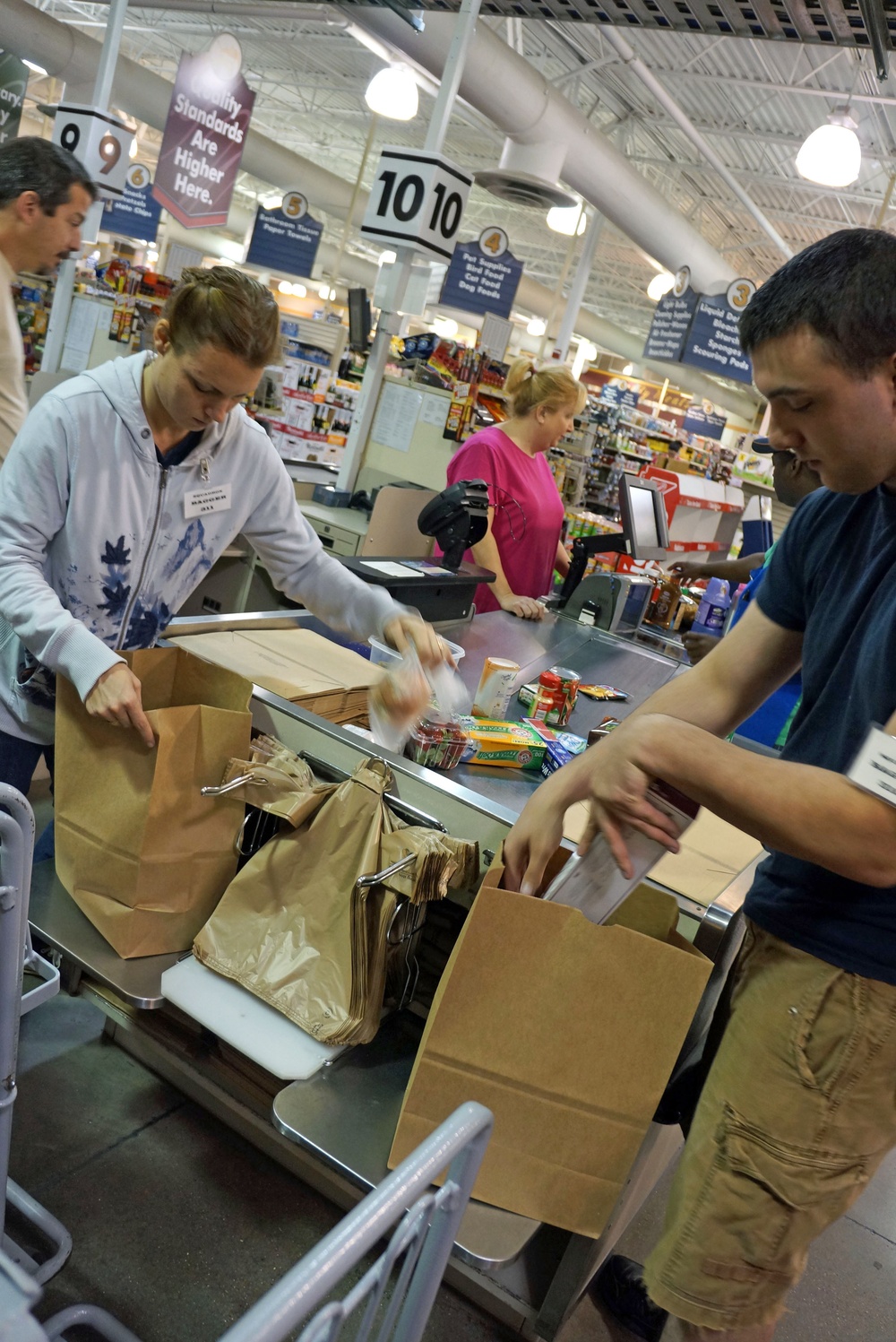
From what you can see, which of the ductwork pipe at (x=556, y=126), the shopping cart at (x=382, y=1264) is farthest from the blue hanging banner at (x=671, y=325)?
the shopping cart at (x=382, y=1264)

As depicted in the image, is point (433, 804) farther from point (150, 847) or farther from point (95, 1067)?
point (95, 1067)

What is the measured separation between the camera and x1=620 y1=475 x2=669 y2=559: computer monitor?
4152 mm

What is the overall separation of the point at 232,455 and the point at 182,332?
0.28m

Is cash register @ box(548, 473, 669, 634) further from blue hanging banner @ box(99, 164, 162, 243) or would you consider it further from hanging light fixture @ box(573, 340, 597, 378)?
hanging light fixture @ box(573, 340, 597, 378)

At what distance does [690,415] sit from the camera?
17.0 m

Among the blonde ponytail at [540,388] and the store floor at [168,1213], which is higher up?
the blonde ponytail at [540,388]

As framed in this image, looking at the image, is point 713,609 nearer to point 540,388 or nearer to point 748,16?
point 540,388

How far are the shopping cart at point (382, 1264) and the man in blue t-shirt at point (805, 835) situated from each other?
443 mm

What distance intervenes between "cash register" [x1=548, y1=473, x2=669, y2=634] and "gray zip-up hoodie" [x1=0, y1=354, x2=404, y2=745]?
2.01m

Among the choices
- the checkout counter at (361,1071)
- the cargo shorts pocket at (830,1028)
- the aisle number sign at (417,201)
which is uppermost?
the aisle number sign at (417,201)

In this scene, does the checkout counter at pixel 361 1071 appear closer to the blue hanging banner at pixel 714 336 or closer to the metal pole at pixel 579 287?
the blue hanging banner at pixel 714 336

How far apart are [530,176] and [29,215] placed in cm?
558

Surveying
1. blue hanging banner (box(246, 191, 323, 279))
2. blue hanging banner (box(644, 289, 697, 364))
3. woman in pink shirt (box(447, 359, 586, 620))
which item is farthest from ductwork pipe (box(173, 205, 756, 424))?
woman in pink shirt (box(447, 359, 586, 620))

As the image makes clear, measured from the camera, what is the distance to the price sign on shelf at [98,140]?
6734 millimetres
